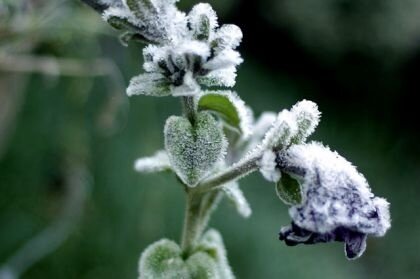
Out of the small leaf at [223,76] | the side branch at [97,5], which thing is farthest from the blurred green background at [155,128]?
the small leaf at [223,76]

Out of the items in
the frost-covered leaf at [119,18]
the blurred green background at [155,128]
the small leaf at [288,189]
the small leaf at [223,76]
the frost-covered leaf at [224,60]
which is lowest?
the blurred green background at [155,128]

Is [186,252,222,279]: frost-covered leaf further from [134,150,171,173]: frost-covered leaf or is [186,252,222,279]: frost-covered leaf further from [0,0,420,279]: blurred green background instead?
[0,0,420,279]: blurred green background

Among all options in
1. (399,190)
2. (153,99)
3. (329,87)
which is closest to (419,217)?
(399,190)

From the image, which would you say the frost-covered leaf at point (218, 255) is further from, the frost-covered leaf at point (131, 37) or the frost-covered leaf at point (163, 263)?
the frost-covered leaf at point (131, 37)

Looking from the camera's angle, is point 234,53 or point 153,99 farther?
point 153,99

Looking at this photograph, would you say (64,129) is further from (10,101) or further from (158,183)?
(10,101)

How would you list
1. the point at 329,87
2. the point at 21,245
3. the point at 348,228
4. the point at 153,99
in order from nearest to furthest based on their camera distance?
the point at 348,228 → the point at 21,245 → the point at 153,99 → the point at 329,87

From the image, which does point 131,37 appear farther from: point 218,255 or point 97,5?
point 218,255
